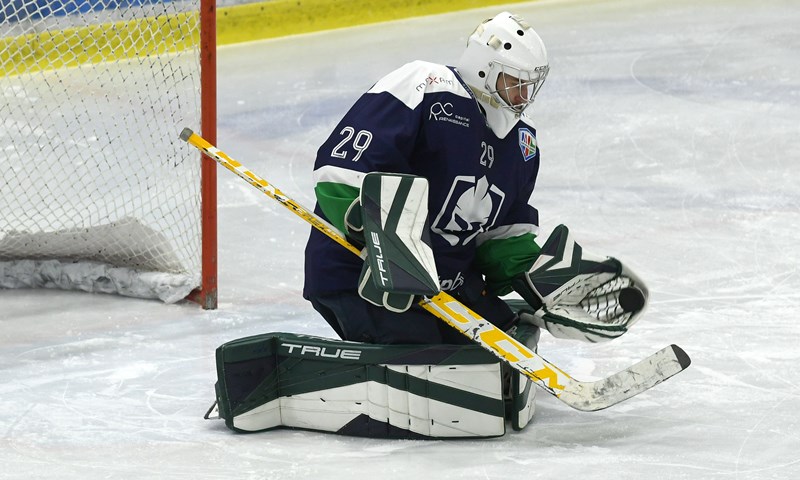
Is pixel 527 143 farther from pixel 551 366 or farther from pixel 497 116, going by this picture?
pixel 551 366

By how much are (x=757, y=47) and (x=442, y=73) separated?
3371 millimetres

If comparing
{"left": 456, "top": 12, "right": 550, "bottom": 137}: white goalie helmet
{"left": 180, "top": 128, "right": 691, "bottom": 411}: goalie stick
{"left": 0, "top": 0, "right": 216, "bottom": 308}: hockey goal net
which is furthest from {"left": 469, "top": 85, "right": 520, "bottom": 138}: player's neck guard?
{"left": 0, "top": 0, "right": 216, "bottom": 308}: hockey goal net

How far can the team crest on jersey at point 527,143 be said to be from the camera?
281cm

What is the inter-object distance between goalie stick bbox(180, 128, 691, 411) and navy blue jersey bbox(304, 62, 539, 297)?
0.38ft

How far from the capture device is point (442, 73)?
2.70 metres

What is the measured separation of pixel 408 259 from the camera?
248 centimetres

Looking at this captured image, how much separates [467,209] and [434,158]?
5.2 inches

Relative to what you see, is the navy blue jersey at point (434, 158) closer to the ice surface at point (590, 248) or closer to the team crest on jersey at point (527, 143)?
the team crest on jersey at point (527, 143)

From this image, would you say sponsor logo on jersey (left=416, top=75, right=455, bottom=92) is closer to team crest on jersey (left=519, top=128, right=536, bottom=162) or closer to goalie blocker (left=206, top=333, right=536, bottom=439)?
team crest on jersey (left=519, top=128, right=536, bottom=162)

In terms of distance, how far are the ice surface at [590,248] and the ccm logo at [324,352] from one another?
0.16 metres

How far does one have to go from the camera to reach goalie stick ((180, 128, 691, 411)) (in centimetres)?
258

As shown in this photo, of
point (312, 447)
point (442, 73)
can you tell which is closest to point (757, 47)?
point (442, 73)

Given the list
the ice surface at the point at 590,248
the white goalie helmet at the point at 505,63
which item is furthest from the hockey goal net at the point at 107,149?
the white goalie helmet at the point at 505,63

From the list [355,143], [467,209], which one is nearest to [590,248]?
[467,209]
